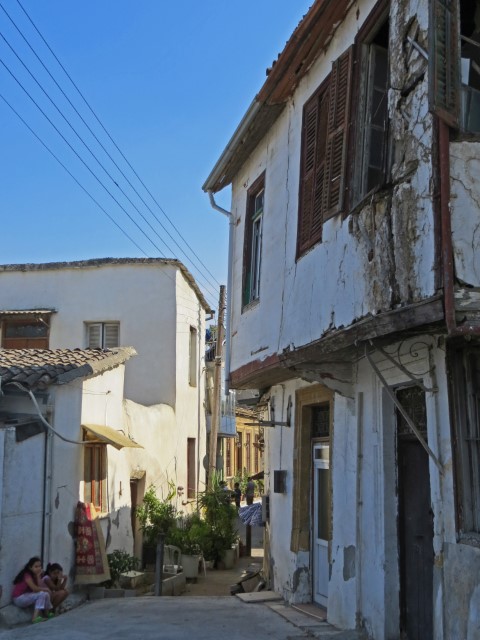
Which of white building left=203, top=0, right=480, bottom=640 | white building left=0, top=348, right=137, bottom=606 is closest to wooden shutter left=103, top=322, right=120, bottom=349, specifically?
white building left=0, top=348, right=137, bottom=606

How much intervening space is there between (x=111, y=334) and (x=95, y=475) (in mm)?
8348

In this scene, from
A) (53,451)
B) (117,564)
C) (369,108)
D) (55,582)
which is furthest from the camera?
(117,564)

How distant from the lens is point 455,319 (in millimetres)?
5379

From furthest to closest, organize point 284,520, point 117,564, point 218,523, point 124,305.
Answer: point 124,305
point 218,523
point 117,564
point 284,520

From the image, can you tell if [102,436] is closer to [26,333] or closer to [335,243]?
[335,243]

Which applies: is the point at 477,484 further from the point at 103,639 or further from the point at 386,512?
the point at 103,639

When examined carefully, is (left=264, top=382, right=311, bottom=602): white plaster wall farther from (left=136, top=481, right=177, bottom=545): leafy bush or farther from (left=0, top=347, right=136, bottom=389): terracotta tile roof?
(left=136, top=481, right=177, bottom=545): leafy bush

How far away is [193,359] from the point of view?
76.2 ft

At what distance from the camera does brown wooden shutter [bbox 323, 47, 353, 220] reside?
25.1ft

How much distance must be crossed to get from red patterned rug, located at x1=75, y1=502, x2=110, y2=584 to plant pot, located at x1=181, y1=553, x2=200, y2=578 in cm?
326

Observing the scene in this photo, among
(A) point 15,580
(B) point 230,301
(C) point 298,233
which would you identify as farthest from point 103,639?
(B) point 230,301

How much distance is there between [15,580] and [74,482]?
2206 millimetres

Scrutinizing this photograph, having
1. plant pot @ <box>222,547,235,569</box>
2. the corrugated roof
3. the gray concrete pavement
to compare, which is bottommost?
plant pot @ <box>222,547,235,569</box>

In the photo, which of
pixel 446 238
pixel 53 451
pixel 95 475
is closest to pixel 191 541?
pixel 95 475
